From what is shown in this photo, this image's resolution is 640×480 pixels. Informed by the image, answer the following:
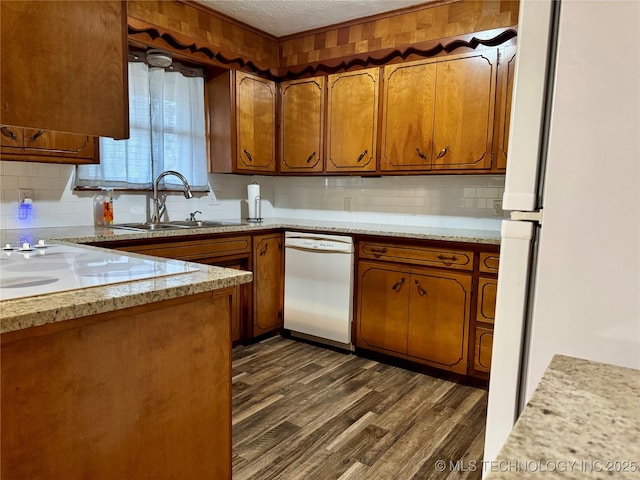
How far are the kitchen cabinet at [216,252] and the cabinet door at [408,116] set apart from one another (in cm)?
121

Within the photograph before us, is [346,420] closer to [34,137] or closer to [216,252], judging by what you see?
[216,252]

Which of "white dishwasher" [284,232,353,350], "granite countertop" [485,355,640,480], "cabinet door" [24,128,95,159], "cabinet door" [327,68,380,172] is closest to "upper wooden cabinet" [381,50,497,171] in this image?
"cabinet door" [327,68,380,172]

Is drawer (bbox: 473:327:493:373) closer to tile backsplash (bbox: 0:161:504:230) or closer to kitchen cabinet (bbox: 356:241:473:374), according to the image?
kitchen cabinet (bbox: 356:241:473:374)

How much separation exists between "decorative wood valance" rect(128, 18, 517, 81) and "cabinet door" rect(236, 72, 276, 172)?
0.11m

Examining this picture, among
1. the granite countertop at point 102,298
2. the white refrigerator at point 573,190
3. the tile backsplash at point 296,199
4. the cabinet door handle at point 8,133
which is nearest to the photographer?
the white refrigerator at point 573,190

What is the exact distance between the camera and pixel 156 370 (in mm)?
1135

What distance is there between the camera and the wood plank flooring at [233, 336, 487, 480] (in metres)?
1.86

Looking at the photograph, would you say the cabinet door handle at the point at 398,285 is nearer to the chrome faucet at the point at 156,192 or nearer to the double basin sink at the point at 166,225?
the double basin sink at the point at 166,225

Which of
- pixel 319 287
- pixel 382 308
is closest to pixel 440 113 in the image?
pixel 382 308

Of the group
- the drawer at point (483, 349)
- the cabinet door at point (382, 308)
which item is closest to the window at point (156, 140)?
the cabinet door at point (382, 308)

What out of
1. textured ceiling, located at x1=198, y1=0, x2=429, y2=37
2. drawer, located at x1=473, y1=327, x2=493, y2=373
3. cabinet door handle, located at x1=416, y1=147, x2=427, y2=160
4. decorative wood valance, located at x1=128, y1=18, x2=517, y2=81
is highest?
textured ceiling, located at x1=198, y1=0, x2=429, y2=37

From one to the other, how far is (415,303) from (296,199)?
5.53ft

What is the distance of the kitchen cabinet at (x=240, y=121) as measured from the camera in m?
3.35

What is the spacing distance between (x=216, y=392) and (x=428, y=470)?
1.08m
